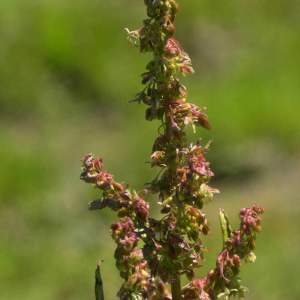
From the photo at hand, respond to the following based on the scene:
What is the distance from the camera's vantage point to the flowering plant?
0.92 metres

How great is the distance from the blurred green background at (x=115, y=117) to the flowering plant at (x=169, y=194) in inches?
97.2

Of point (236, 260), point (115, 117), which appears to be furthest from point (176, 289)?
point (115, 117)

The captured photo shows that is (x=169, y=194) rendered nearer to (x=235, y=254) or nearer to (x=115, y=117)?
(x=235, y=254)

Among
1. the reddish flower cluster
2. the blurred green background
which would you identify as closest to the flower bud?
the reddish flower cluster

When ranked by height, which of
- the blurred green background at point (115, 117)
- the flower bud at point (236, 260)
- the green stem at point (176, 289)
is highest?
the blurred green background at point (115, 117)

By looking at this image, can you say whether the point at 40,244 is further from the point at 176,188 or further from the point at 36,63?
the point at 176,188

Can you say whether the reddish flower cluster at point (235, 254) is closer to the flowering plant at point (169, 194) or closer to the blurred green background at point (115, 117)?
the flowering plant at point (169, 194)

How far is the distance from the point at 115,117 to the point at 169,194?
3299 millimetres

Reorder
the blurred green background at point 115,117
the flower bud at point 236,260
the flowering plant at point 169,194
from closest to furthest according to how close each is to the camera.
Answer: the flowering plant at point 169,194 < the flower bud at point 236,260 < the blurred green background at point 115,117

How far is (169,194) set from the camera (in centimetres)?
100

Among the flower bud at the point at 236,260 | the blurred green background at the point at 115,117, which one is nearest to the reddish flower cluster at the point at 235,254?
the flower bud at the point at 236,260

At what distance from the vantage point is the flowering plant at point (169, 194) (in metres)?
0.92

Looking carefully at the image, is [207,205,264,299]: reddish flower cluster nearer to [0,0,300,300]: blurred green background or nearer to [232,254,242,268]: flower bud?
[232,254,242,268]: flower bud

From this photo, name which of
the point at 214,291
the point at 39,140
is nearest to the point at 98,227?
the point at 39,140
